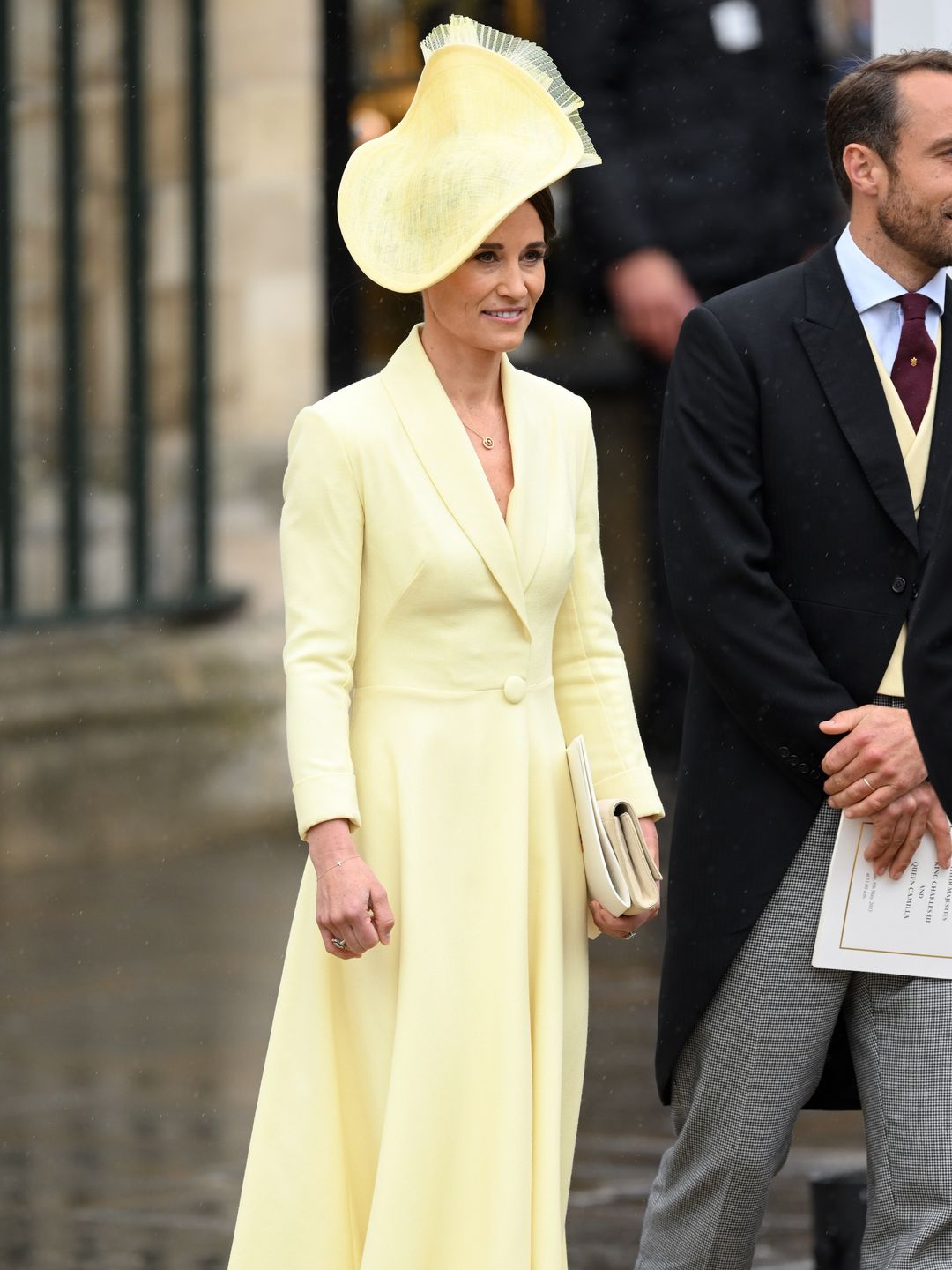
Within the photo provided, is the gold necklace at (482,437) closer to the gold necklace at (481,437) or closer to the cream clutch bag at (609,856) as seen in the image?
the gold necklace at (481,437)

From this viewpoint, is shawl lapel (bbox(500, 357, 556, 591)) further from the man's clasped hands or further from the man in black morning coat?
the man's clasped hands

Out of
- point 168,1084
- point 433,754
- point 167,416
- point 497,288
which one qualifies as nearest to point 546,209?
point 497,288

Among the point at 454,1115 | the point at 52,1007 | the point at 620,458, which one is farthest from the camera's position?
the point at 620,458

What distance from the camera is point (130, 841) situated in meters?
10.6

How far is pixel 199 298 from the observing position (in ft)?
35.0

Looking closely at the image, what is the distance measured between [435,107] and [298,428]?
46cm

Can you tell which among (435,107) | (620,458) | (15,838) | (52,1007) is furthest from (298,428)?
(15,838)

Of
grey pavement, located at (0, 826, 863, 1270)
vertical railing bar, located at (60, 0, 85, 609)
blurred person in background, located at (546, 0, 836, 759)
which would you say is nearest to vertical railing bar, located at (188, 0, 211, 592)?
vertical railing bar, located at (60, 0, 85, 609)

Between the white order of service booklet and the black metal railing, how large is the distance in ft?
22.3

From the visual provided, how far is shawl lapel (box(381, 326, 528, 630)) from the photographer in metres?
3.54

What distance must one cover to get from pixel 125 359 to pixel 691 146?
Result: 4.23m

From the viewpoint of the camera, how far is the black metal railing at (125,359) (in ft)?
33.4

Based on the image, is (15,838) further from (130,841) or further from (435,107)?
(435,107)

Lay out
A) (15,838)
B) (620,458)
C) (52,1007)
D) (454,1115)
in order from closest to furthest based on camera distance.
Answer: (454,1115), (52,1007), (620,458), (15,838)
